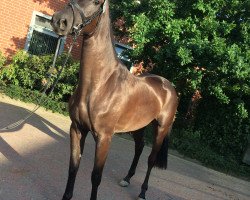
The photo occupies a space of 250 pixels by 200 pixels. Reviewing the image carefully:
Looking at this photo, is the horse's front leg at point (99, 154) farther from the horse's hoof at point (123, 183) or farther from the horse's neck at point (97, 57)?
the horse's hoof at point (123, 183)

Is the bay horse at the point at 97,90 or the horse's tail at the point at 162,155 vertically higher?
the bay horse at the point at 97,90

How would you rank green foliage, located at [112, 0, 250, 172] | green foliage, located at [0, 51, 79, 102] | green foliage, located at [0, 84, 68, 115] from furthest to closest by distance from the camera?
green foliage, located at [0, 51, 79, 102]
green foliage, located at [0, 84, 68, 115]
green foliage, located at [112, 0, 250, 172]

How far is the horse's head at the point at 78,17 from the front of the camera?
3.48 meters

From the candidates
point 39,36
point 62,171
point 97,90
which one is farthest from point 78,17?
point 39,36

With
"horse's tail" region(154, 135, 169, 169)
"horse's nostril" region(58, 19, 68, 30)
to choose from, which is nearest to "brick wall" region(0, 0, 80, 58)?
"horse's tail" region(154, 135, 169, 169)

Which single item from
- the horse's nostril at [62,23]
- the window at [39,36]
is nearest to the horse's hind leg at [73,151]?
the horse's nostril at [62,23]

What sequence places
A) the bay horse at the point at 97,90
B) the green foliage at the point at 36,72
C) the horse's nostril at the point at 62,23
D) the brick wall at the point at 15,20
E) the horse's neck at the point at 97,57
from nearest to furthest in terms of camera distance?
the horse's nostril at the point at 62,23
the bay horse at the point at 97,90
the horse's neck at the point at 97,57
the green foliage at the point at 36,72
the brick wall at the point at 15,20

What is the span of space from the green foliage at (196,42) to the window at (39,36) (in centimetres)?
261

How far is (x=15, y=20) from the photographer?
12.2m

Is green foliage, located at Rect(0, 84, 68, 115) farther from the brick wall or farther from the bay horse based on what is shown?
the bay horse

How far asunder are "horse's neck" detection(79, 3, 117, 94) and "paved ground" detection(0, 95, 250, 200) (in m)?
1.66

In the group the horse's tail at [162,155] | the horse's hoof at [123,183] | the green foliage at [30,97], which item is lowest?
the green foliage at [30,97]

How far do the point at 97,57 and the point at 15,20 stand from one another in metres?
8.99

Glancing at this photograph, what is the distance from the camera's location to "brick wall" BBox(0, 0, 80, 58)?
1204 cm
